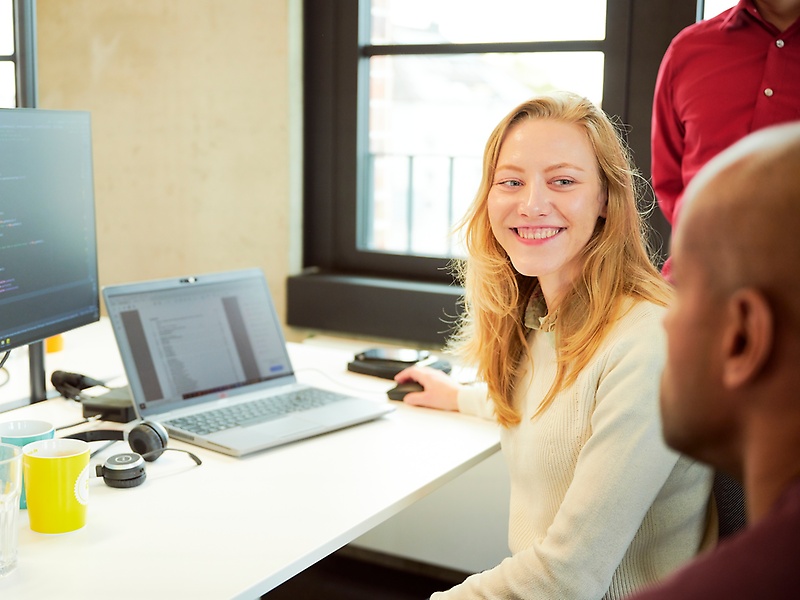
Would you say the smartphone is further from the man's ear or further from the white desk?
the man's ear

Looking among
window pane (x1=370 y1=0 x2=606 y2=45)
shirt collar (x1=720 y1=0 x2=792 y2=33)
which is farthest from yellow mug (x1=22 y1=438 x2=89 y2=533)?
window pane (x1=370 y1=0 x2=606 y2=45)

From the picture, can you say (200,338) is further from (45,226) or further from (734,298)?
(734,298)

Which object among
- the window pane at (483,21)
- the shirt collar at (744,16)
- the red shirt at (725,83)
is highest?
the window pane at (483,21)

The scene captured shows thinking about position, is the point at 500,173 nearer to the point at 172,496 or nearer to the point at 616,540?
the point at 616,540

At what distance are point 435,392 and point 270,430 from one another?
0.37 m

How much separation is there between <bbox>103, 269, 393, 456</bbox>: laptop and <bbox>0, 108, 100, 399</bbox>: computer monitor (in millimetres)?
76

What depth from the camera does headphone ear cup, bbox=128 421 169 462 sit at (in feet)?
5.08

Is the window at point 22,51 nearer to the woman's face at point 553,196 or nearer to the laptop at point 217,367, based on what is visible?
the laptop at point 217,367

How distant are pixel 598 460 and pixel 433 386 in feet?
2.06

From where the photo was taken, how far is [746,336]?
616mm

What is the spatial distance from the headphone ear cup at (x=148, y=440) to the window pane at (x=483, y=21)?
5.34 feet

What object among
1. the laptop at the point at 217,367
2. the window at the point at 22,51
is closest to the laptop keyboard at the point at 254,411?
the laptop at the point at 217,367

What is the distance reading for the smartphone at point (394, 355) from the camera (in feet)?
7.04

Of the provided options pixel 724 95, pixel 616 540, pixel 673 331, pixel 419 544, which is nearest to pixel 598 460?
pixel 616 540
